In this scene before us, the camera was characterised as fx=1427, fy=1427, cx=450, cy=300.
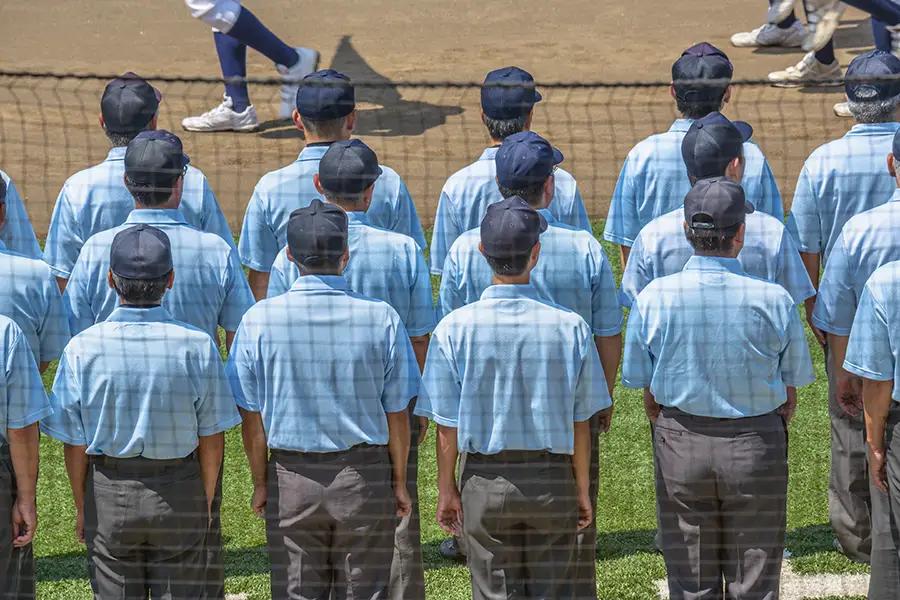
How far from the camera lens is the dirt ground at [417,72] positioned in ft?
31.4

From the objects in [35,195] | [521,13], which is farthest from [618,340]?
[521,13]

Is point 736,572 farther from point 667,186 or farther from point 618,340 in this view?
point 667,186

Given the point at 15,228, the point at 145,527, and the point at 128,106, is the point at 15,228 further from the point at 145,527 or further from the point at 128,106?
the point at 145,527

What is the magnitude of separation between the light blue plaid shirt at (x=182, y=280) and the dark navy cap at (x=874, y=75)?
233cm

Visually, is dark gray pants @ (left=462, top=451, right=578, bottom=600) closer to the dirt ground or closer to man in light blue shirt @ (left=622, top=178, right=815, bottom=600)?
man in light blue shirt @ (left=622, top=178, right=815, bottom=600)

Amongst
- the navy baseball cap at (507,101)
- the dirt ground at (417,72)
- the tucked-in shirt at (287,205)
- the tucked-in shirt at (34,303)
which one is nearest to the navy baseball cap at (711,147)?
the navy baseball cap at (507,101)

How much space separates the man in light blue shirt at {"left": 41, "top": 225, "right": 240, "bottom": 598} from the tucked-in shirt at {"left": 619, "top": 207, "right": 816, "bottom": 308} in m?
1.55

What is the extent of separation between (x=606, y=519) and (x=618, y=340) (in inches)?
45.6

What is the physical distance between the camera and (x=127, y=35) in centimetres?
1211

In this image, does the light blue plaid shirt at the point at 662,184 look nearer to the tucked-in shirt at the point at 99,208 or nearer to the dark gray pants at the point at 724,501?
the dark gray pants at the point at 724,501

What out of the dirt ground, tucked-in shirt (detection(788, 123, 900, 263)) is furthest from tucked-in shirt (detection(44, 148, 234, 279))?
the dirt ground

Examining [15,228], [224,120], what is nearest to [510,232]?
[15,228]

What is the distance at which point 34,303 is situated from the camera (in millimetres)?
4766

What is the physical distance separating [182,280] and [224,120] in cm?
532
